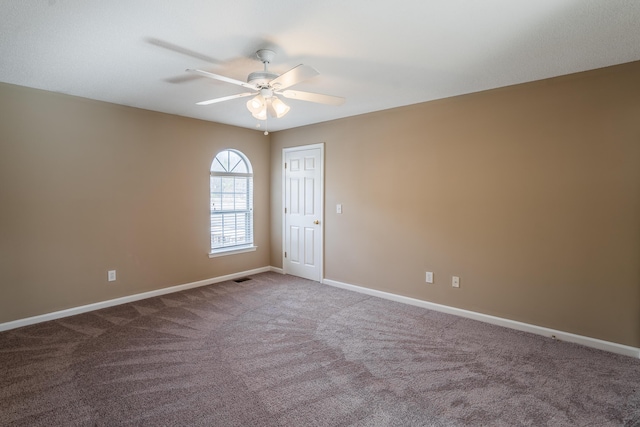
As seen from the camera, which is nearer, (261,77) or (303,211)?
(261,77)

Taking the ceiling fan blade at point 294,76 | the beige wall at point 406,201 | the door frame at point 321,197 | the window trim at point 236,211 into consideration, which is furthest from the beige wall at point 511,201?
the ceiling fan blade at point 294,76

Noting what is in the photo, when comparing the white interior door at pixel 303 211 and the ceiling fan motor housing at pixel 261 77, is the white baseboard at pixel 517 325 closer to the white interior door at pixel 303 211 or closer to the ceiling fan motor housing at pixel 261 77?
the white interior door at pixel 303 211

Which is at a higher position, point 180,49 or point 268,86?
point 180,49

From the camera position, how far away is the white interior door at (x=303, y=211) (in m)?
4.95

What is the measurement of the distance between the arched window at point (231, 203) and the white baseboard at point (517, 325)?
6.71ft

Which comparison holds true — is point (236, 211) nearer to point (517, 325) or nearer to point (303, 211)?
point (303, 211)

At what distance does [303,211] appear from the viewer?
16.9ft

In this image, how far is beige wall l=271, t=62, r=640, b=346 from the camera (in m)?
2.76

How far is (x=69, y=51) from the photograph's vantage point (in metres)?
2.44

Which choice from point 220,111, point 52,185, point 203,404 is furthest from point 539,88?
point 52,185

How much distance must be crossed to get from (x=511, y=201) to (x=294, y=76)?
249cm

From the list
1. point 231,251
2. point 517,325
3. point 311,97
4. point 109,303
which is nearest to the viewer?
point 311,97

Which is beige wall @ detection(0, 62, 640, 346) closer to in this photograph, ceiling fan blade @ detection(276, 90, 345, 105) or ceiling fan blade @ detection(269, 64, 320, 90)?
ceiling fan blade @ detection(276, 90, 345, 105)

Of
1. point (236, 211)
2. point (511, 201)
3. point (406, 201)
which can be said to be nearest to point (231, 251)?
point (236, 211)
